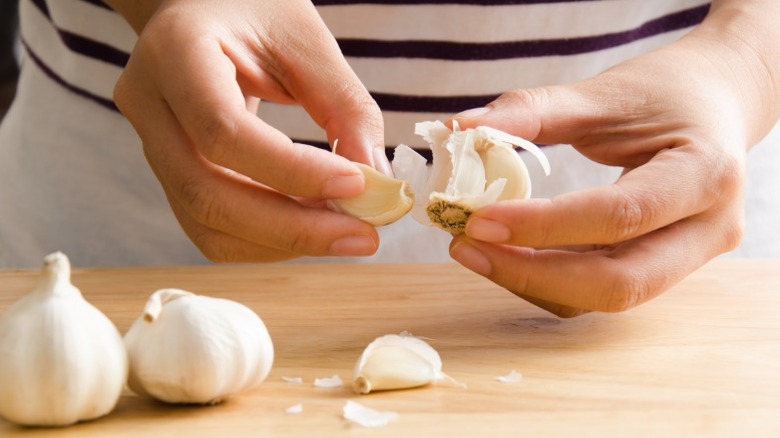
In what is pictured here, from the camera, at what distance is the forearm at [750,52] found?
41.1 inches

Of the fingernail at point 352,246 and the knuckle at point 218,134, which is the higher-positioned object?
the knuckle at point 218,134

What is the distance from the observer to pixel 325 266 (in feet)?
3.83

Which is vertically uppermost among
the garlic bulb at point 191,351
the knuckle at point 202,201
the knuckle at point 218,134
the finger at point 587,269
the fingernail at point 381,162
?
the knuckle at point 218,134

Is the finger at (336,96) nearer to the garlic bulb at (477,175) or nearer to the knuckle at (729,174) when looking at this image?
the garlic bulb at (477,175)

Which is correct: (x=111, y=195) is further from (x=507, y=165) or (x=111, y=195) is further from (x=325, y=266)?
(x=507, y=165)

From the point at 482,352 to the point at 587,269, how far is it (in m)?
0.12

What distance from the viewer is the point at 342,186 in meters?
0.82

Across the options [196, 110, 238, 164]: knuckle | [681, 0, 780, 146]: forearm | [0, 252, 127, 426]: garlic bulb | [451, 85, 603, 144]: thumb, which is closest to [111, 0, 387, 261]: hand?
[196, 110, 238, 164]: knuckle

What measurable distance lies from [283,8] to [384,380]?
388 mm

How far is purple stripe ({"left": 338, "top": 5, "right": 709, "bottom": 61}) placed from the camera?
4.19 ft

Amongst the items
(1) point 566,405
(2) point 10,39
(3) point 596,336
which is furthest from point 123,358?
(2) point 10,39

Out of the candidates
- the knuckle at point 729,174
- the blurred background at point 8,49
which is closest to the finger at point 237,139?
the knuckle at point 729,174

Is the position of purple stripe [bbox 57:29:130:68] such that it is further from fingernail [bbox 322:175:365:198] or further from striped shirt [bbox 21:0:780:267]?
fingernail [bbox 322:175:365:198]

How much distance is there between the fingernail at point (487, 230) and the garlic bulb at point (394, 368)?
0.37 ft
